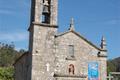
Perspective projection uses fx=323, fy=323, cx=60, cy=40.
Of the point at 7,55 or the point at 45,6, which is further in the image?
the point at 7,55

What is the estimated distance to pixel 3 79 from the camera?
50.6 meters

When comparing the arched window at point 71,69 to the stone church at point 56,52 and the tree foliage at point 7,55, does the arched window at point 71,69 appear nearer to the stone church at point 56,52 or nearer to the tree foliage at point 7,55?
the stone church at point 56,52

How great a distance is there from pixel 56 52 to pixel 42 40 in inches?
60.9

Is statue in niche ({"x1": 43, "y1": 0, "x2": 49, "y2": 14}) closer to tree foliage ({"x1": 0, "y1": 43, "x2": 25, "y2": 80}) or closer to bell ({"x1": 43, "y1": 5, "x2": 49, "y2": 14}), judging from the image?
bell ({"x1": 43, "y1": 5, "x2": 49, "y2": 14})

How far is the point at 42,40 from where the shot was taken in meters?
26.3

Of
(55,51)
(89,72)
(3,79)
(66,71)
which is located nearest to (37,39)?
(55,51)

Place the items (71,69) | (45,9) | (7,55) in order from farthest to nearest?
(7,55), (45,9), (71,69)

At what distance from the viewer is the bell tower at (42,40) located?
84.8 feet

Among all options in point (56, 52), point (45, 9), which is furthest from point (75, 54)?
point (45, 9)

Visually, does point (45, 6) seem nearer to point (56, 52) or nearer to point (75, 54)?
point (56, 52)

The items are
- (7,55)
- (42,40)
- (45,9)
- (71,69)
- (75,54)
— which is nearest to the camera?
(42,40)

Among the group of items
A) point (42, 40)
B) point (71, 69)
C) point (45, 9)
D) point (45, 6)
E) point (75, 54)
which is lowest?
point (71, 69)

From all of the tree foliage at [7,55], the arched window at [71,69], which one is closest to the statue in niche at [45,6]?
the arched window at [71,69]

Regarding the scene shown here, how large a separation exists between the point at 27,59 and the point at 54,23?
397 cm
